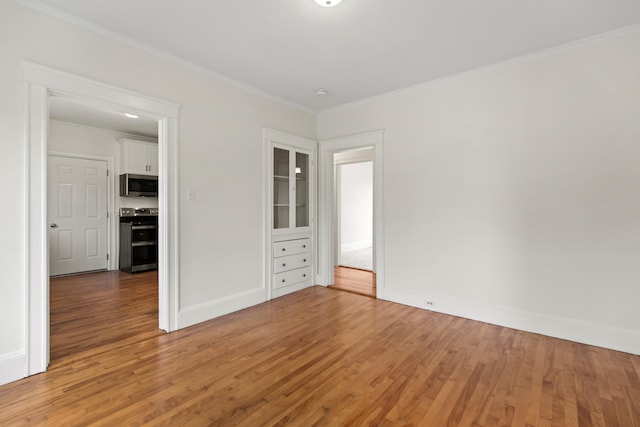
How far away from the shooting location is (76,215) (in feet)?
18.3

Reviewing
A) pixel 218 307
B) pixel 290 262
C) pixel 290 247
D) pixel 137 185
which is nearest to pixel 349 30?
pixel 290 247

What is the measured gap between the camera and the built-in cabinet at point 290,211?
13.6 ft

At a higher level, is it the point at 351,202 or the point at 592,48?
the point at 592,48

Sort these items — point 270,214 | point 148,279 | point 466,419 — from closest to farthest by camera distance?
point 466,419, point 270,214, point 148,279

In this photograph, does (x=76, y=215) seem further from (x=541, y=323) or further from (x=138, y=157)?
(x=541, y=323)

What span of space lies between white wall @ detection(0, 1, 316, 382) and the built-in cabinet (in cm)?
21

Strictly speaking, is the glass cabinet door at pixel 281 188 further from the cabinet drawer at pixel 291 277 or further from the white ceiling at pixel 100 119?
Result: the white ceiling at pixel 100 119

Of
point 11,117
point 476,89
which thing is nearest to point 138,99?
point 11,117

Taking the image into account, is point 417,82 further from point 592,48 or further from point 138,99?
point 138,99

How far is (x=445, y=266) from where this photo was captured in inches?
142

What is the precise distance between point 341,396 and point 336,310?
1.67 metres

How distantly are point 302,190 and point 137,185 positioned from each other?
11.8 feet

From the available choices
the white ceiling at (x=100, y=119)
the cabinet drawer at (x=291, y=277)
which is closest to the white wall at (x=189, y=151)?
the cabinet drawer at (x=291, y=277)

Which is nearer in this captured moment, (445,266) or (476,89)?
(476,89)
